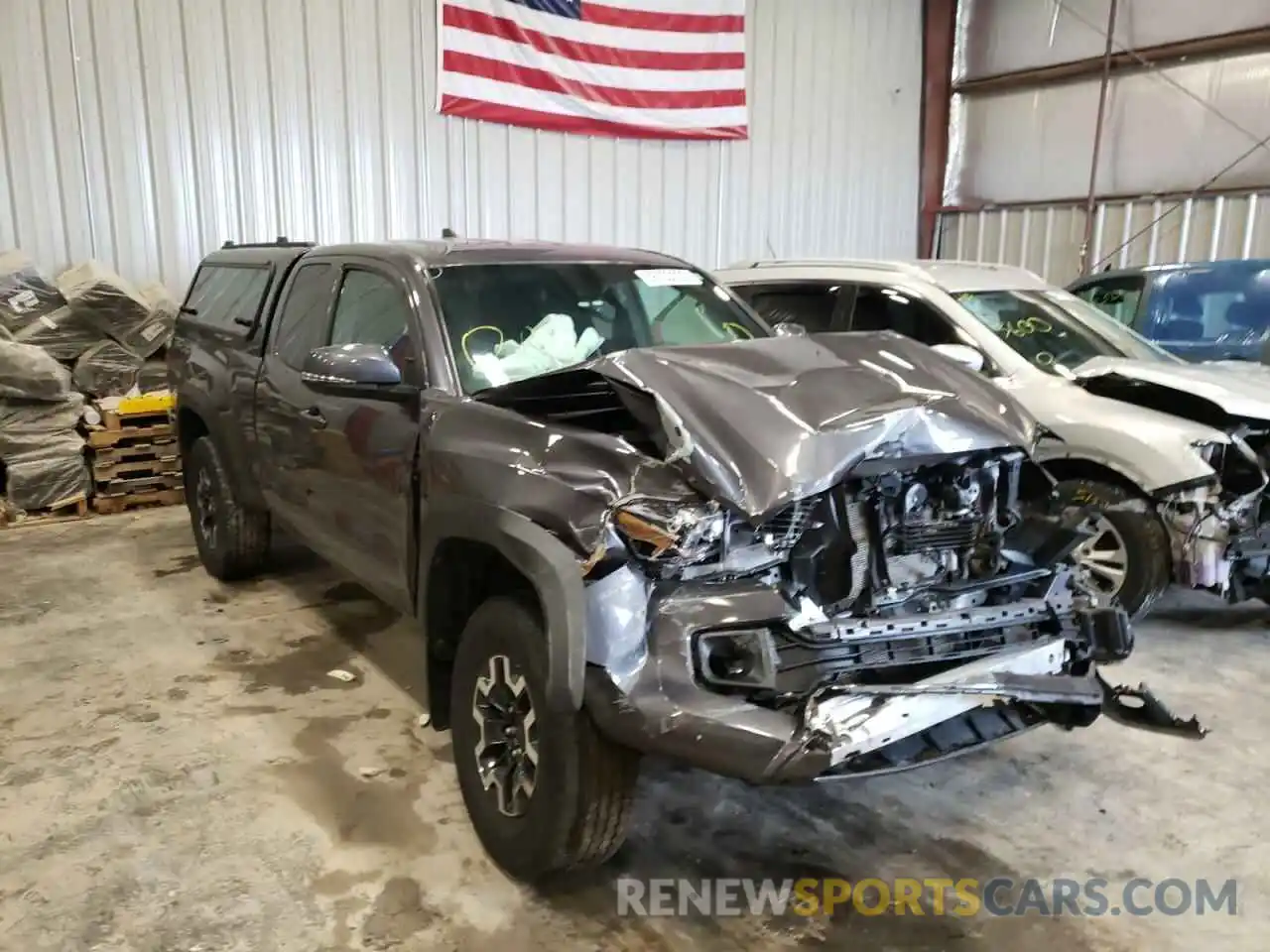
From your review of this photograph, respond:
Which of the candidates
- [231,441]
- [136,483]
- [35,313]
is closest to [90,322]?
[35,313]

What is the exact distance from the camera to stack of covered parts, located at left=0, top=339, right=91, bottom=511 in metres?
6.86

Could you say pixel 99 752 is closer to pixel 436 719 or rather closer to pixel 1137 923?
pixel 436 719

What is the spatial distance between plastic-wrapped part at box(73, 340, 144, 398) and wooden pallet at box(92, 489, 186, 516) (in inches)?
30.8

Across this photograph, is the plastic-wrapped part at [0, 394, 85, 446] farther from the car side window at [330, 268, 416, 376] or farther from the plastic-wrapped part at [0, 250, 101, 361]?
the car side window at [330, 268, 416, 376]

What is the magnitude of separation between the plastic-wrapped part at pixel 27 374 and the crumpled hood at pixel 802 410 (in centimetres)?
577

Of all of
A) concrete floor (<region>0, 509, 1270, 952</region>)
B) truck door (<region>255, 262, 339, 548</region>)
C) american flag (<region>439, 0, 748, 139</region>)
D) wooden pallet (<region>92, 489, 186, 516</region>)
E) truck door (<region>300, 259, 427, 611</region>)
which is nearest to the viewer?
concrete floor (<region>0, 509, 1270, 952</region>)

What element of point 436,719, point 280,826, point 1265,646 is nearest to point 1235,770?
point 1265,646

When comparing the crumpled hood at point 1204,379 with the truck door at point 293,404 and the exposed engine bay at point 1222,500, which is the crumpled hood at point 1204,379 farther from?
the truck door at point 293,404

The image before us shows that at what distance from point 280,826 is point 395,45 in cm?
762

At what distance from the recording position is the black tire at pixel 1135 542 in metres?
4.52

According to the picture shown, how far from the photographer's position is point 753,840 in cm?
304

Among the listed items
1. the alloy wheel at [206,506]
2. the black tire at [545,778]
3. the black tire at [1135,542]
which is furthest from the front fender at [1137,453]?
the alloy wheel at [206,506]

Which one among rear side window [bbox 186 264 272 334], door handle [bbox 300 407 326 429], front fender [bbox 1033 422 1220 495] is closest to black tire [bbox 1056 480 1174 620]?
front fender [bbox 1033 422 1220 495]

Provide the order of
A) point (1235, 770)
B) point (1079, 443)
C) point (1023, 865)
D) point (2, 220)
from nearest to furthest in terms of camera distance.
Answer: point (1023, 865), point (1235, 770), point (1079, 443), point (2, 220)
